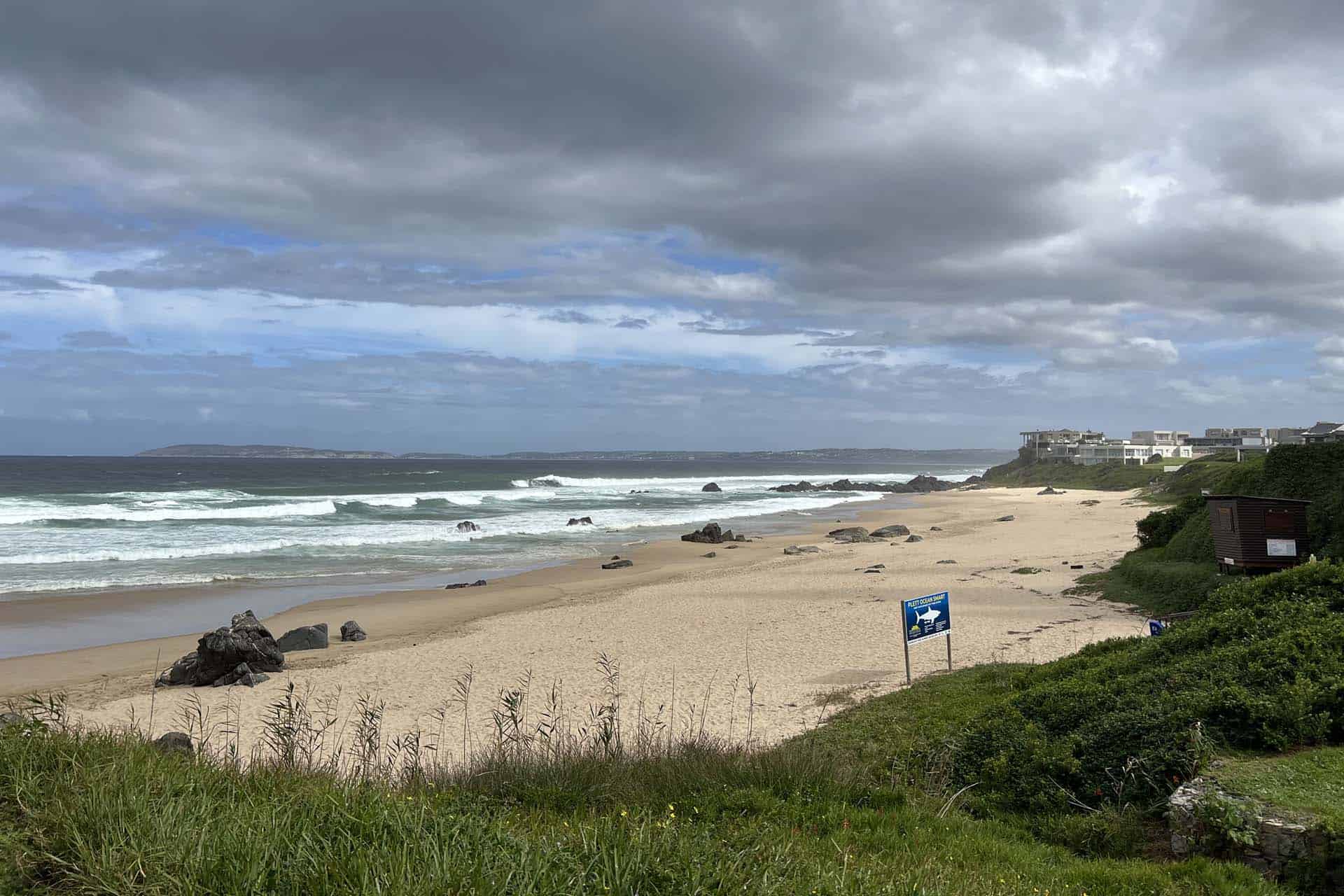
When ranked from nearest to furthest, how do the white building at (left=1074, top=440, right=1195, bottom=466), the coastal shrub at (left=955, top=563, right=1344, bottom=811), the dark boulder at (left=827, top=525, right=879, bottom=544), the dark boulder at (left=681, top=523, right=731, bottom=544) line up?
the coastal shrub at (left=955, top=563, right=1344, bottom=811), the dark boulder at (left=827, top=525, right=879, bottom=544), the dark boulder at (left=681, top=523, right=731, bottom=544), the white building at (left=1074, top=440, right=1195, bottom=466)

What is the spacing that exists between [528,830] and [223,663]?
1070 cm

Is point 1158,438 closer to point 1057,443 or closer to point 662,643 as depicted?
point 1057,443

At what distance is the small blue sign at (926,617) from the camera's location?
416 inches

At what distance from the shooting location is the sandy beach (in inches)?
431

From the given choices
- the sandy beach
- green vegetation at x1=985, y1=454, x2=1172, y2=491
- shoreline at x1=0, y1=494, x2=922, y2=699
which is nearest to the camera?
the sandy beach

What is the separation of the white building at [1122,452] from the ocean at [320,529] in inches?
1442

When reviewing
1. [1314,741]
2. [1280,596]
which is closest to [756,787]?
[1314,741]

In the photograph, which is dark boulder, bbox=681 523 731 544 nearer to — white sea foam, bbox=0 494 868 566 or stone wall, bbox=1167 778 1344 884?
white sea foam, bbox=0 494 868 566

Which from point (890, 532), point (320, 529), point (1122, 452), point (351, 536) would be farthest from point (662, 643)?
point (1122, 452)

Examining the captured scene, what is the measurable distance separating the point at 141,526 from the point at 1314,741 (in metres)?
43.0

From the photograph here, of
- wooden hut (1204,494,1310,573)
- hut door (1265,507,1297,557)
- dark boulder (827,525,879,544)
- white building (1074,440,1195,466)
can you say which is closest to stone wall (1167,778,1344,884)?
wooden hut (1204,494,1310,573)

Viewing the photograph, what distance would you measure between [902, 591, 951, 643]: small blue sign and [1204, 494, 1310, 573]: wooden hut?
586 cm

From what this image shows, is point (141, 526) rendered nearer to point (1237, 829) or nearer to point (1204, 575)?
point (1204, 575)

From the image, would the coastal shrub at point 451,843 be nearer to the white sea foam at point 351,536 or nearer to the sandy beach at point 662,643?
the sandy beach at point 662,643
